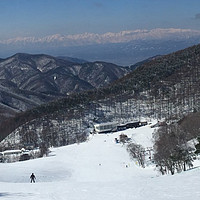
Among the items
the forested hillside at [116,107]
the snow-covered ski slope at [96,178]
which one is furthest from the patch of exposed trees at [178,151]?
the forested hillside at [116,107]

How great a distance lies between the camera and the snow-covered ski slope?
15688 mm

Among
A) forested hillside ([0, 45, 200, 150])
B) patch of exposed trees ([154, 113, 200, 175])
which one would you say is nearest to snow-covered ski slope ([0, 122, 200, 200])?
patch of exposed trees ([154, 113, 200, 175])

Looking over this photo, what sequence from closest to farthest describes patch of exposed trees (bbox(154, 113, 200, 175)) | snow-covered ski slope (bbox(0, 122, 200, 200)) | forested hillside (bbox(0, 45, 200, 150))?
1. snow-covered ski slope (bbox(0, 122, 200, 200))
2. patch of exposed trees (bbox(154, 113, 200, 175))
3. forested hillside (bbox(0, 45, 200, 150))

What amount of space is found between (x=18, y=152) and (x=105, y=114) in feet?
103

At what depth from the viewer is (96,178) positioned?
34.5m

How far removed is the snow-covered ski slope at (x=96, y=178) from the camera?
1569cm

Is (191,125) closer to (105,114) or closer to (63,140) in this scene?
(63,140)

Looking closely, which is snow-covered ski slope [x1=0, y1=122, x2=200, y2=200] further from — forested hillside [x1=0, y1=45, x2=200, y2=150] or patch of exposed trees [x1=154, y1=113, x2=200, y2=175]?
forested hillside [x1=0, y1=45, x2=200, y2=150]

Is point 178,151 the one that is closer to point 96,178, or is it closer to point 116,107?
point 96,178

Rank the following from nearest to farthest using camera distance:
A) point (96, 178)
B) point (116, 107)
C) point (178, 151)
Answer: point (178, 151), point (96, 178), point (116, 107)

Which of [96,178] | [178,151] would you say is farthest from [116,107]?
[178,151]

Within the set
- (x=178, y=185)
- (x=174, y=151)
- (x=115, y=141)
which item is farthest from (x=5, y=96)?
(x=178, y=185)

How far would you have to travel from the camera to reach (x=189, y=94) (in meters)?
90.6

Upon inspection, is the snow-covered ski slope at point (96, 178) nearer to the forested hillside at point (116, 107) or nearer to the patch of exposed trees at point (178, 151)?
the patch of exposed trees at point (178, 151)
